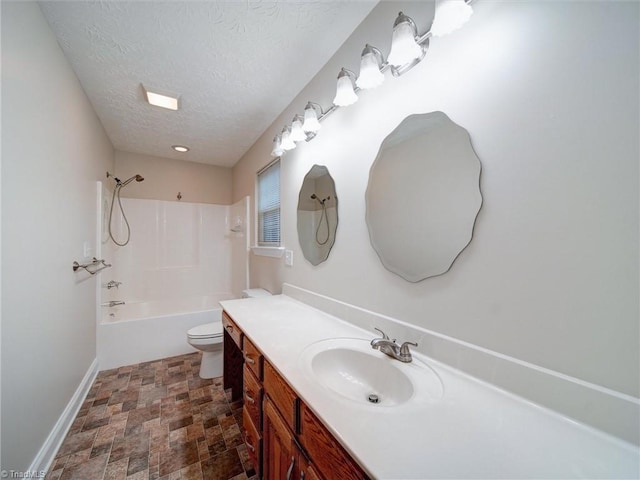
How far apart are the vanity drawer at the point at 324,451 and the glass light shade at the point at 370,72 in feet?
4.14

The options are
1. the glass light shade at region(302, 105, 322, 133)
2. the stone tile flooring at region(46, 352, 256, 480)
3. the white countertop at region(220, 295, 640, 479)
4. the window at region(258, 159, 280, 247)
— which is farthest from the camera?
the window at region(258, 159, 280, 247)

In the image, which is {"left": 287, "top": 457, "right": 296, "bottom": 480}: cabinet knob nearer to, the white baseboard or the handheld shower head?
the white baseboard

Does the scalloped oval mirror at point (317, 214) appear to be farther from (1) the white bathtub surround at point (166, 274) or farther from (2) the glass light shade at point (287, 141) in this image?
(1) the white bathtub surround at point (166, 274)

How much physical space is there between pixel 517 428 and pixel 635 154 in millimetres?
680

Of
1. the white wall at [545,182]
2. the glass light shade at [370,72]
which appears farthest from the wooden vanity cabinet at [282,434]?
the glass light shade at [370,72]

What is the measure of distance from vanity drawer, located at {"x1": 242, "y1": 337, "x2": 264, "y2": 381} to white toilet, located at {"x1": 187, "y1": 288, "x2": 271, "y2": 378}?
3.06 ft

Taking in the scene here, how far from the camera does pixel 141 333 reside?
8.27 feet

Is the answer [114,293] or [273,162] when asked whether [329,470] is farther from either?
[114,293]

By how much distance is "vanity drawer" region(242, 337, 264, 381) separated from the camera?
107cm

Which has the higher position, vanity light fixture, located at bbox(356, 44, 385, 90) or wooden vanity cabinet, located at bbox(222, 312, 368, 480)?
vanity light fixture, located at bbox(356, 44, 385, 90)

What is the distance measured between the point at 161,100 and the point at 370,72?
1.77 m

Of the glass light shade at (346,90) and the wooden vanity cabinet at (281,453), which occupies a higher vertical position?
the glass light shade at (346,90)

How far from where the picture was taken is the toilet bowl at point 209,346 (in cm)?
211

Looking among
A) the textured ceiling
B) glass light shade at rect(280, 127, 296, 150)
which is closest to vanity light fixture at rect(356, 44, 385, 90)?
the textured ceiling
